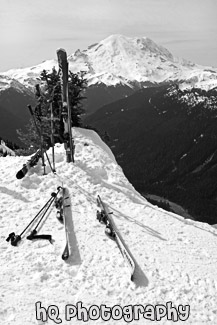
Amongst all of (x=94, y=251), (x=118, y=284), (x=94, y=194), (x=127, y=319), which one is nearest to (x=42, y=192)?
(x=94, y=194)

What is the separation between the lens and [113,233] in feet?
43.1

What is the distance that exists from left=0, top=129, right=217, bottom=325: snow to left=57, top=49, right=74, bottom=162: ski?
277 centimetres

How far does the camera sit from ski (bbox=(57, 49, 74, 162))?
20203 mm

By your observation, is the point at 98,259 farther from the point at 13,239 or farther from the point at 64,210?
the point at 64,210

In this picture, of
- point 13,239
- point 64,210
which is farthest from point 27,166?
point 13,239

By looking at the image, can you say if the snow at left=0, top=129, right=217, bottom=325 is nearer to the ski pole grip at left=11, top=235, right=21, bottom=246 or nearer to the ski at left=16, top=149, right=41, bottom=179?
the ski pole grip at left=11, top=235, right=21, bottom=246

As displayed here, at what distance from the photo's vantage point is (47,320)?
29.1 ft

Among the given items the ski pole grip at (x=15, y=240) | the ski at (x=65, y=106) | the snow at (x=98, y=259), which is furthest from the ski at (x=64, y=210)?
the ski at (x=65, y=106)

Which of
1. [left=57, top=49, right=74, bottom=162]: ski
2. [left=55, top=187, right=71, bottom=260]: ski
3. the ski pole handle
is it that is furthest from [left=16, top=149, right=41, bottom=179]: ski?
the ski pole handle

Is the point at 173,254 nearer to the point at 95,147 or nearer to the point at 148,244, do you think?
the point at 148,244

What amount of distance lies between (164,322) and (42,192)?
30.3ft

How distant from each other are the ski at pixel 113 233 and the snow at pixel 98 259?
213 millimetres

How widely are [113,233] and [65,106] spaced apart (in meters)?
10.7

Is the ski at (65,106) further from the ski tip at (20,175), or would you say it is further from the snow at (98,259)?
the ski tip at (20,175)
